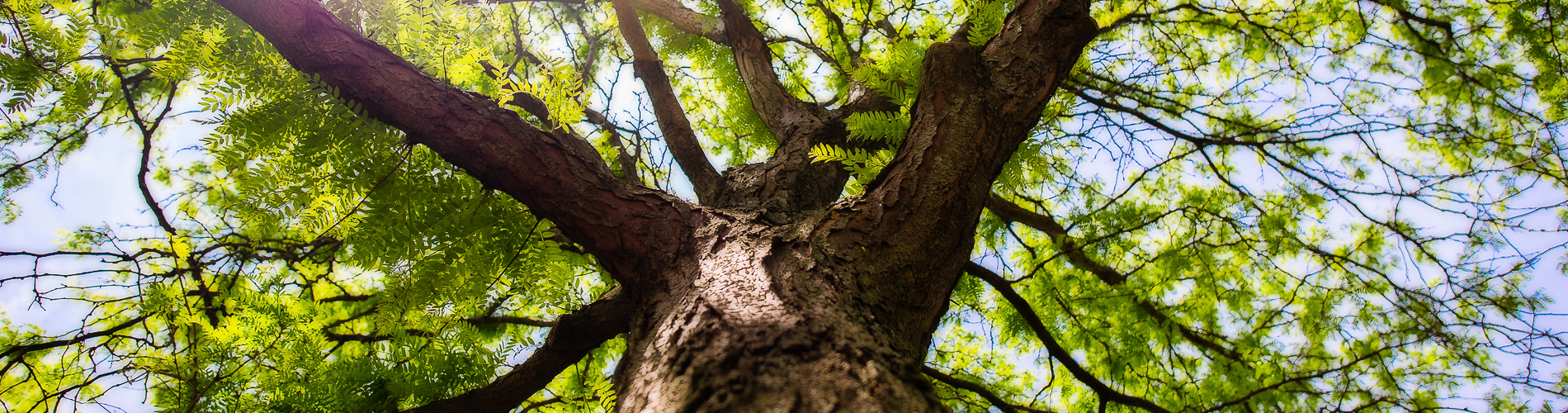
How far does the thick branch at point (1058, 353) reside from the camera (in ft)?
8.45

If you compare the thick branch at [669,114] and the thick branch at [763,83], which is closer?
the thick branch at [669,114]

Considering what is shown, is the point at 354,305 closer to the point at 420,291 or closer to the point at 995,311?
the point at 420,291

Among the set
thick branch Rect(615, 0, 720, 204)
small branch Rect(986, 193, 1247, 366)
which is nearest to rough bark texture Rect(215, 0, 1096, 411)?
thick branch Rect(615, 0, 720, 204)

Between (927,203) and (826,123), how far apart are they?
119 cm

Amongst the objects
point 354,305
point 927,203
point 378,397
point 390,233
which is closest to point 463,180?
point 390,233

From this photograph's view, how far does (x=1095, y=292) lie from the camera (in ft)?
11.7

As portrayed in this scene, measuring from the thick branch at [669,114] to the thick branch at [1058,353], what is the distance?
1.13 m

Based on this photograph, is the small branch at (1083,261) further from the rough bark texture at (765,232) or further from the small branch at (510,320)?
the small branch at (510,320)

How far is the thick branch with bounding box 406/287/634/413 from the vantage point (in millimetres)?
1621

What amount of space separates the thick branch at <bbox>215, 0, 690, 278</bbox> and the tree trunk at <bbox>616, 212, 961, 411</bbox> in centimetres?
15

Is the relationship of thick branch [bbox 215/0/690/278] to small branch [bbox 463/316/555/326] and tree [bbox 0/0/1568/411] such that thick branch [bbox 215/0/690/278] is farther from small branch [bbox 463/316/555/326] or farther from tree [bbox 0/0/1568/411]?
small branch [bbox 463/316/555/326]

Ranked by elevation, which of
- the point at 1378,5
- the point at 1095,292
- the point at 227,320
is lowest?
the point at 227,320

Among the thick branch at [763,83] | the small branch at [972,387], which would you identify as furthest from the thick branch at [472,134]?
the small branch at [972,387]

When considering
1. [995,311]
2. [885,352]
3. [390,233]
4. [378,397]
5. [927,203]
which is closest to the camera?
[885,352]
